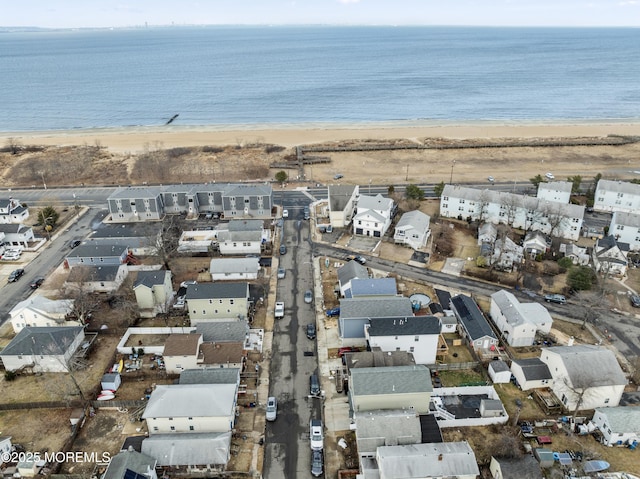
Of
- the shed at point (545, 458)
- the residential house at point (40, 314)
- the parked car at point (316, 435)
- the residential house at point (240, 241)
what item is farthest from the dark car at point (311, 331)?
the residential house at point (40, 314)

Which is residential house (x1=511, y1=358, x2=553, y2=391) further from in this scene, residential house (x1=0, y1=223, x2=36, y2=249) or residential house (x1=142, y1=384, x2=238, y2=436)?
residential house (x1=0, y1=223, x2=36, y2=249)

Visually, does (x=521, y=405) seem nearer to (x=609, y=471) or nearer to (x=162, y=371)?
(x=609, y=471)

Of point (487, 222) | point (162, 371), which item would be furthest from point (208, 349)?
point (487, 222)

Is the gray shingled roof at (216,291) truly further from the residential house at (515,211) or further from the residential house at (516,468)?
the residential house at (515,211)

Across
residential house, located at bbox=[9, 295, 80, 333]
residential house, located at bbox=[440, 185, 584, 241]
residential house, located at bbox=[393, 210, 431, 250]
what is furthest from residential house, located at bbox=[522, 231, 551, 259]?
residential house, located at bbox=[9, 295, 80, 333]

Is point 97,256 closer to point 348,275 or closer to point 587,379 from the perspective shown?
point 348,275

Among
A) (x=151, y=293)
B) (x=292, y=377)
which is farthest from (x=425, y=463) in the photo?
(x=151, y=293)
